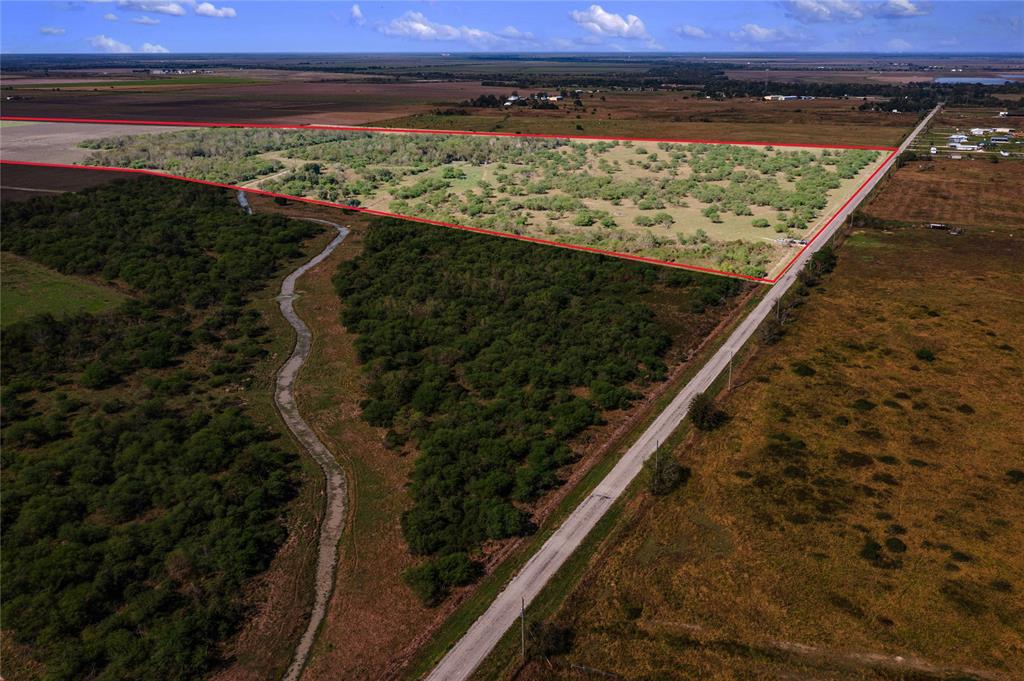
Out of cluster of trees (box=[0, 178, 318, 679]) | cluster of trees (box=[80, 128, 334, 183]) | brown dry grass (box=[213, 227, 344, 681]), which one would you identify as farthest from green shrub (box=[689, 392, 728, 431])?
cluster of trees (box=[80, 128, 334, 183])

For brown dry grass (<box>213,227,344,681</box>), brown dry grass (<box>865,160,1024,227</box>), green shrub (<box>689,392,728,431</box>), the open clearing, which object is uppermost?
brown dry grass (<box>865,160,1024,227</box>)

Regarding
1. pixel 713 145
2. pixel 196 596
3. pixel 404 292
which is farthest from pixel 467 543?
pixel 713 145

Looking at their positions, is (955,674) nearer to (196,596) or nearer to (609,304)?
(196,596)

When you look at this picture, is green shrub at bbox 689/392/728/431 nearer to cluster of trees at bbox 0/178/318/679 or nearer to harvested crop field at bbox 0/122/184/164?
cluster of trees at bbox 0/178/318/679

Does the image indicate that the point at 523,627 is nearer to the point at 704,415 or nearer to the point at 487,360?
the point at 704,415

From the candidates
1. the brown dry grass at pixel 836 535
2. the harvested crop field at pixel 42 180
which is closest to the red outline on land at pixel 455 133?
the harvested crop field at pixel 42 180

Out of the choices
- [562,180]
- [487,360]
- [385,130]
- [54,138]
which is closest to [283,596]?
[487,360]
